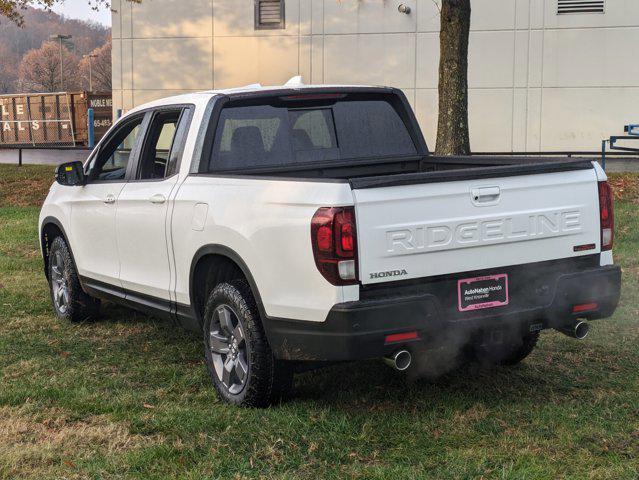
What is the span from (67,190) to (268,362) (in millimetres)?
3240

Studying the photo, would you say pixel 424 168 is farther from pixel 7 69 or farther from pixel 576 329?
pixel 7 69

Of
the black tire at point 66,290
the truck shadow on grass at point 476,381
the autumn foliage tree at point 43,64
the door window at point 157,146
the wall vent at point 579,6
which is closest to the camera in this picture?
the truck shadow on grass at point 476,381

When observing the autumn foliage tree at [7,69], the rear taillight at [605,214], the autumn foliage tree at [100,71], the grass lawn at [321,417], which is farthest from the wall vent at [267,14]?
the autumn foliage tree at [7,69]

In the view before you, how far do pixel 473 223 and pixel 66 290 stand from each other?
13.8ft

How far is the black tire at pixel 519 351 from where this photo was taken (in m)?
6.16

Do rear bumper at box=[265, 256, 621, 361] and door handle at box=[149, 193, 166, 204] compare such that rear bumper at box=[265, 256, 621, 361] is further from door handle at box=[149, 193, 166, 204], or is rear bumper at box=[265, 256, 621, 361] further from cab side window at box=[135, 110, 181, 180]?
cab side window at box=[135, 110, 181, 180]

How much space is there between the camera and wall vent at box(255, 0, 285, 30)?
25859 mm

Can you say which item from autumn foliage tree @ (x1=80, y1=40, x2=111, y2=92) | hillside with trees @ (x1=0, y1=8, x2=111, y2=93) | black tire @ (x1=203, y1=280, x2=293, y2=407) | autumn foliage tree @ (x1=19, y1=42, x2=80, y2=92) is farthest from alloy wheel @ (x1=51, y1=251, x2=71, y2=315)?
autumn foliage tree @ (x1=19, y1=42, x2=80, y2=92)

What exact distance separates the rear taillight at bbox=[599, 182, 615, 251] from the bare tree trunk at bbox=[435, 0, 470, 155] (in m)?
8.04

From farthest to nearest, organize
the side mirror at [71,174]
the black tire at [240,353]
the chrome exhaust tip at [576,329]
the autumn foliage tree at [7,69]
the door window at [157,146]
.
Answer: the autumn foliage tree at [7,69] < the side mirror at [71,174] < the door window at [157,146] < the chrome exhaust tip at [576,329] < the black tire at [240,353]

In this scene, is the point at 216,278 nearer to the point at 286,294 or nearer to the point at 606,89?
the point at 286,294

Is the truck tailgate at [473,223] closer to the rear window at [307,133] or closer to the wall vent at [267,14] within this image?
the rear window at [307,133]

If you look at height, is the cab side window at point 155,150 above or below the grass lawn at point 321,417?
above

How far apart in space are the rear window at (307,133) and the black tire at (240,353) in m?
1.01
